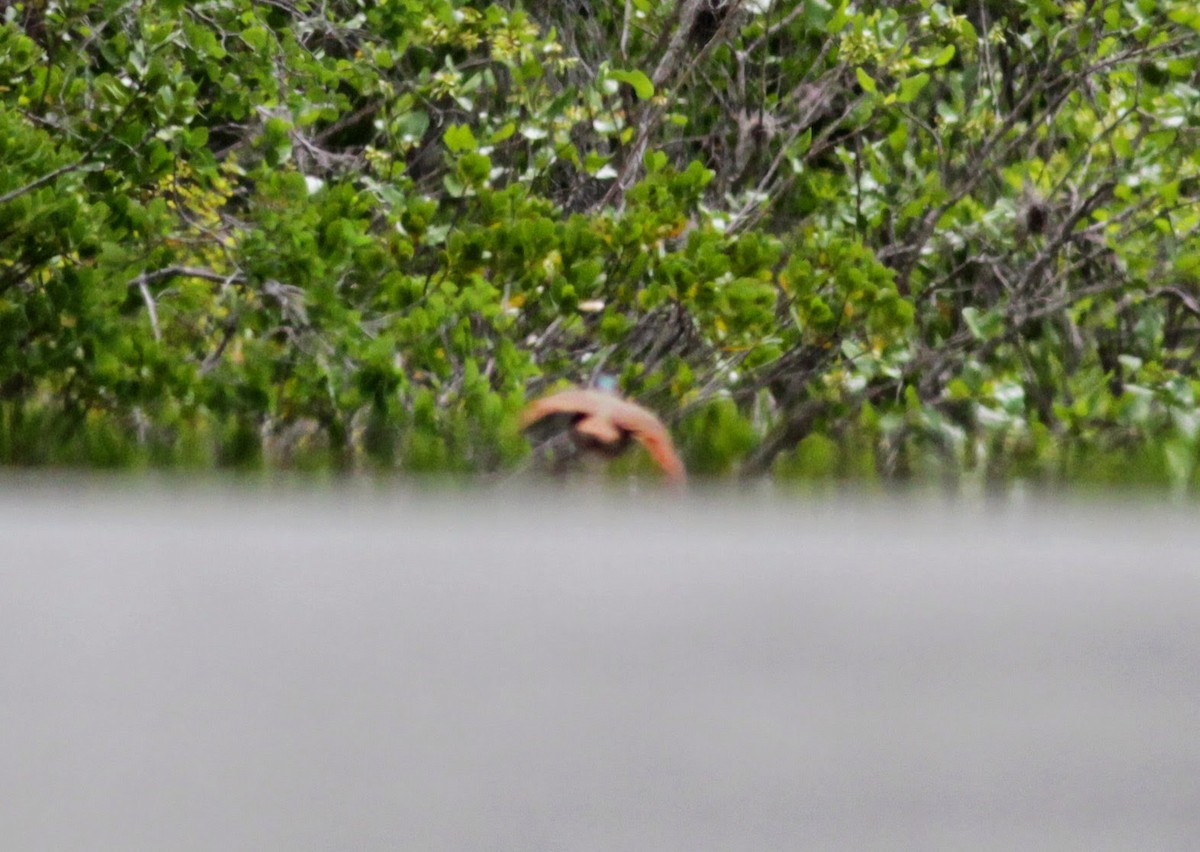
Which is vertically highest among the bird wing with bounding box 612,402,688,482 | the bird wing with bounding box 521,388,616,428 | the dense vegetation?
the dense vegetation

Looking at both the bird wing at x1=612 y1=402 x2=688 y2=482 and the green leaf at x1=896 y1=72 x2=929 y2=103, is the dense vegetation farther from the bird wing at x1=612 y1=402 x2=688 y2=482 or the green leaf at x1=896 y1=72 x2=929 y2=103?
the bird wing at x1=612 y1=402 x2=688 y2=482

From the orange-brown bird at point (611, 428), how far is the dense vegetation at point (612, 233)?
0.11m

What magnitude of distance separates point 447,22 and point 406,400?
1.38 meters

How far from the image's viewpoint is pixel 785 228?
5.22 metres

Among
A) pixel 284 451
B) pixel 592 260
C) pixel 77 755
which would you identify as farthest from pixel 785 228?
pixel 77 755

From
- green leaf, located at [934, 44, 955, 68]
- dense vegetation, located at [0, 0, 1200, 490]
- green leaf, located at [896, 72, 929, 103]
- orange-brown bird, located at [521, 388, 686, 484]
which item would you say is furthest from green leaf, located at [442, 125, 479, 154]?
green leaf, located at [934, 44, 955, 68]

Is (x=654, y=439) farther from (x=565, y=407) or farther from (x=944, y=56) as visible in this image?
(x=944, y=56)

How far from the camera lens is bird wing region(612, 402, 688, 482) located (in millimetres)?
2775

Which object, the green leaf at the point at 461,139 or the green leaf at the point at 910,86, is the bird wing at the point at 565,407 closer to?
the green leaf at the point at 461,139

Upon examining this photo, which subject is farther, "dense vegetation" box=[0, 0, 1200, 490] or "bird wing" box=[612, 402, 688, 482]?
"dense vegetation" box=[0, 0, 1200, 490]

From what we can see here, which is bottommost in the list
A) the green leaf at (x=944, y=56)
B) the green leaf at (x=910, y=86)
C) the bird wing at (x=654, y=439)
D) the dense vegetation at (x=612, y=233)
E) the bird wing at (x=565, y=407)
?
the bird wing at (x=654, y=439)

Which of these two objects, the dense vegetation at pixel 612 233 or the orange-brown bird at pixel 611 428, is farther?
the dense vegetation at pixel 612 233

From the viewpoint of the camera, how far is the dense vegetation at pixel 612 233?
11.6 ft

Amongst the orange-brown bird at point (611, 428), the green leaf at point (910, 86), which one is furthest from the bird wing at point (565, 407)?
the green leaf at point (910, 86)
